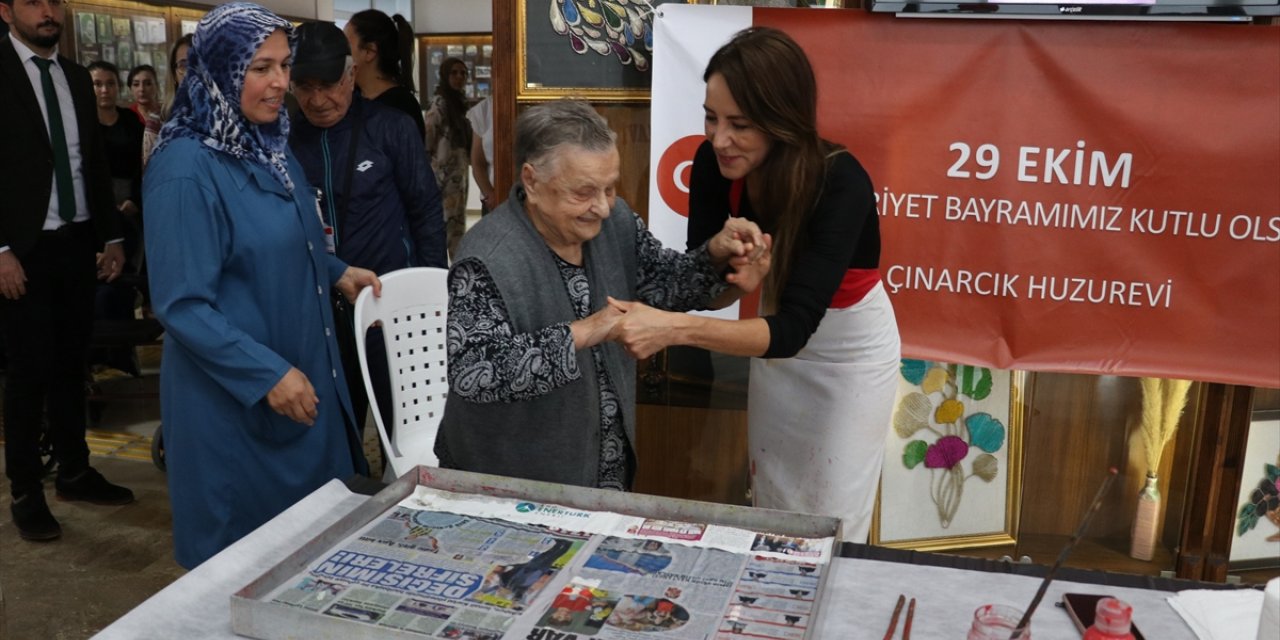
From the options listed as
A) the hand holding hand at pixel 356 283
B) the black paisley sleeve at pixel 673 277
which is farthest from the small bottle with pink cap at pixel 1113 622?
the hand holding hand at pixel 356 283

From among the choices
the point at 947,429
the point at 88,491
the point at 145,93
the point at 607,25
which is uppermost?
the point at 607,25

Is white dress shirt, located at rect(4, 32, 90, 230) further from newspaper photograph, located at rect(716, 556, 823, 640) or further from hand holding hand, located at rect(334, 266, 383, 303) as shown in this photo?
newspaper photograph, located at rect(716, 556, 823, 640)

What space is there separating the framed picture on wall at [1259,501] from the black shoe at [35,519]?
3.91 m

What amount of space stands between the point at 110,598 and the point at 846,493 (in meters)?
2.35

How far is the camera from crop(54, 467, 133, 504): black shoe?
4.01 meters

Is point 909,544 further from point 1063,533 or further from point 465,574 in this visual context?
point 465,574

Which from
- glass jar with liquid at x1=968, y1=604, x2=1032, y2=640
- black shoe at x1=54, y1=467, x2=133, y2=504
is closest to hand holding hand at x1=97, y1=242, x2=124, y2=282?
black shoe at x1=54, y1=467, x2=133, y2=504

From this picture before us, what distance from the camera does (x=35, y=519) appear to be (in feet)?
12.1

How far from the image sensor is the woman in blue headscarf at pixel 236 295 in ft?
6.99

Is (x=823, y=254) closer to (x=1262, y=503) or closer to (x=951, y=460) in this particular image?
(x=951, y=460)

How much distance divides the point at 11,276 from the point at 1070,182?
3321 millimetres

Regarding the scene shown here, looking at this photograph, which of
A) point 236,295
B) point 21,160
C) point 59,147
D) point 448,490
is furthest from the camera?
point 59,147

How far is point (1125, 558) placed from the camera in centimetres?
337

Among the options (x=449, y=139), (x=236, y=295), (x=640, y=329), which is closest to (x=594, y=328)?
(x=640, y=329)
